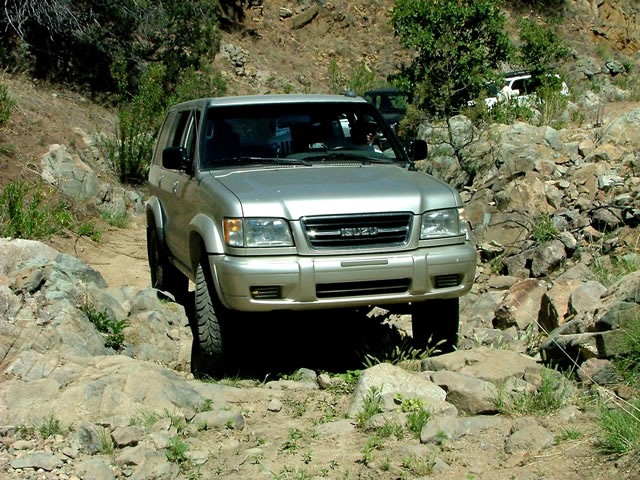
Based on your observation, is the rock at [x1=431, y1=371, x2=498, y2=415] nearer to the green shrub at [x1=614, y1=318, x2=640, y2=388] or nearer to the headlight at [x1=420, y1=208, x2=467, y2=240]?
the green shrub at [x1=614, y1=318, x2=640, y2=388]

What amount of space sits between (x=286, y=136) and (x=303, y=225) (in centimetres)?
142

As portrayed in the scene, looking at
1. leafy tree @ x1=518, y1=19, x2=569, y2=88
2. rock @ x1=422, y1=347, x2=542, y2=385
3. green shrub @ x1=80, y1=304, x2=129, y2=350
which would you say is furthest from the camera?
leafy tree @ x1=518, y1=19, x2=569, y2=88

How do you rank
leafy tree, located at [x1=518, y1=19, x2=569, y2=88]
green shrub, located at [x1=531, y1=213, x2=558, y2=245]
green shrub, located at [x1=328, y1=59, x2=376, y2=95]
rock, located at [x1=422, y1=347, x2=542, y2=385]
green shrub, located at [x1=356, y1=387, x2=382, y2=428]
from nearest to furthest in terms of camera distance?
green shrub, located at [x1=356, y1=387, x2=382, y2=428]
rock, located at [x1=422, y1=347, x2=542, y2=385]
green shrub, located at [x1=531, y1=213, x2=558, y2=245]
leafy tree, located at [x1=518, y1=19, x2=569, y2=88]
green shrub, located at [x1=328, y1=59, x2=376, y2=95]

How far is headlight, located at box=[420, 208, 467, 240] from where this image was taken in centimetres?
595

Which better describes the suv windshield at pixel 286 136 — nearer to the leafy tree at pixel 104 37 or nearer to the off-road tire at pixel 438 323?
the off-road tire at pixel 438 323

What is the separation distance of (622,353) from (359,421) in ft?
4.99

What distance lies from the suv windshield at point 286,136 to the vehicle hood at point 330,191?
0.93 feet

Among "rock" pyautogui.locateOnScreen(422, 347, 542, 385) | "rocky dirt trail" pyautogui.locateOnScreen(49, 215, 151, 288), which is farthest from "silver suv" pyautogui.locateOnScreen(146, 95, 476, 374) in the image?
"rocky dirt trail" pyautogui.locateOnScreen(49, 215, 151, 288)

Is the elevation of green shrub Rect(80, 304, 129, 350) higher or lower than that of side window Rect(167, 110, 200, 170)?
lower

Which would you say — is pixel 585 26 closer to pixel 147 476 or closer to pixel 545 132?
pixel 545 132

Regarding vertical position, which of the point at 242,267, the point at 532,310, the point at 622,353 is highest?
the point at 242,267

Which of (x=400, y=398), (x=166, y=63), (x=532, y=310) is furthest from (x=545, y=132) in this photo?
(x=166, y=63)

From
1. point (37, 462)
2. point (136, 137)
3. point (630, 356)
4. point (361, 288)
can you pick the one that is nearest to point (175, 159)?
point (361, 288)

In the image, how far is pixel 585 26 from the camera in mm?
35062
